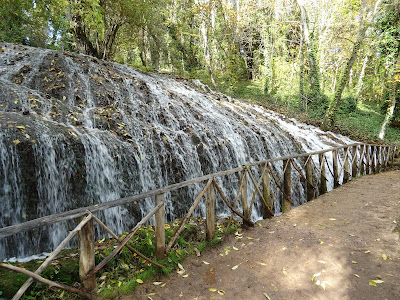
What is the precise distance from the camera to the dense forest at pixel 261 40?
1523cm

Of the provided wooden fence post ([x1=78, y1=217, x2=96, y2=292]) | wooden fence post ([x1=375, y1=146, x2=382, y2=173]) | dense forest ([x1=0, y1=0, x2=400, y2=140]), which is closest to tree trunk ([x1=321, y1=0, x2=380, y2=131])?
dense forest ([x1=0, y1=0, x2=400, y2=140])

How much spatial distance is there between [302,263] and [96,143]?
487cm

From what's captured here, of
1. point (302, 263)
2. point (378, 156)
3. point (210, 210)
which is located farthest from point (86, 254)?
point (378, 156)

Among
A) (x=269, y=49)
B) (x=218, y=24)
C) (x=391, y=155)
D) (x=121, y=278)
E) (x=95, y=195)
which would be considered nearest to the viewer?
(x=121, y=278)

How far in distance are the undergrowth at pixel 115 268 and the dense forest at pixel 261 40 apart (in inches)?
506

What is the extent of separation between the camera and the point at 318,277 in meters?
3.28

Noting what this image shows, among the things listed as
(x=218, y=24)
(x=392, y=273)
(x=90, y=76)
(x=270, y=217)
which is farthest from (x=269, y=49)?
(x=392, y=273)

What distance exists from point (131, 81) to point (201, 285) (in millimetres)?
8743

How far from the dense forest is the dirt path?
1307cm

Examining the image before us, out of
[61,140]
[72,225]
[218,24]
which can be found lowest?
[72,225]

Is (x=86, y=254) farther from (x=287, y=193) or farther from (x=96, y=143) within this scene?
(x=287, y=193)

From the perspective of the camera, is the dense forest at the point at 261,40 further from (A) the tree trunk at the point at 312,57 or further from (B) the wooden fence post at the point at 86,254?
(B) the wooden fence post at the point at 86,254

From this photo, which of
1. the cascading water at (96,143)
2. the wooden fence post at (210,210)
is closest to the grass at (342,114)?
the cascading water at (96,143)

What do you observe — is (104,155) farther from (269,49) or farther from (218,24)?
(218,24)
